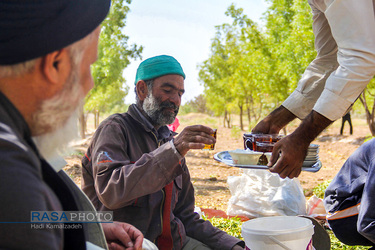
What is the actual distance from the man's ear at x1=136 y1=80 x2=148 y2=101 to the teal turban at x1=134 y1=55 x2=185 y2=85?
0.04 meters

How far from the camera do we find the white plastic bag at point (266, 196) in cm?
531

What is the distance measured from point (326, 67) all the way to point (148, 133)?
156 centimetres

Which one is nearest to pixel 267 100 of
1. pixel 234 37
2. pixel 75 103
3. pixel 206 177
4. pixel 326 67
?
pixel 234 37

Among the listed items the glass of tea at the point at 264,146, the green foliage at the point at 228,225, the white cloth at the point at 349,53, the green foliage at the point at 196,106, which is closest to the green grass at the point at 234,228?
the green foliage at the point at 228,225

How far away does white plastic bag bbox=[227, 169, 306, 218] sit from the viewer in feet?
17.4

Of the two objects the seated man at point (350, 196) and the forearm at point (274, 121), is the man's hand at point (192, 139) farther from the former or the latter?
the seated man at point (350, 196)

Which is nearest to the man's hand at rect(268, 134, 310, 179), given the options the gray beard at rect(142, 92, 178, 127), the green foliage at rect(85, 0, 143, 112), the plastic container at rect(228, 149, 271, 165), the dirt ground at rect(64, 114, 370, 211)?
the plastic container at rect(228, 149, 271, 165)

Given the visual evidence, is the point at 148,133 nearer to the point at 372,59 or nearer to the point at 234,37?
the point at 372,59

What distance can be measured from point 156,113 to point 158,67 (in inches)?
16.1

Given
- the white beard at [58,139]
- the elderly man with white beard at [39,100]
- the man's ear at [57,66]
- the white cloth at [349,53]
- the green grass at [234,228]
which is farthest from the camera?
the green grass at [234,228]

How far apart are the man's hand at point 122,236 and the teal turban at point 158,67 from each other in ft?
5.35

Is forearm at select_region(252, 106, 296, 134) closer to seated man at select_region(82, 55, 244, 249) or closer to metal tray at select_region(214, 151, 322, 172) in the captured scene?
metal tray at select_region(214, 151, 322, 172)

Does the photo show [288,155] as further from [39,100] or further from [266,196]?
[266,196]

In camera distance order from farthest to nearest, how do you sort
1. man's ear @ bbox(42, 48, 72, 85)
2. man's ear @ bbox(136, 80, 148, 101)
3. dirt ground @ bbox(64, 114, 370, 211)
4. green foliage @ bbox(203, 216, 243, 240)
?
dirt ground @ bbox(64, 114, 370, 211) < green foliage @ bbox(203, 216, 243, 240) < man's ear @ bbox(136, 80, 148, 101) < man's ear @ bbox(42, 48, 72, 85)
